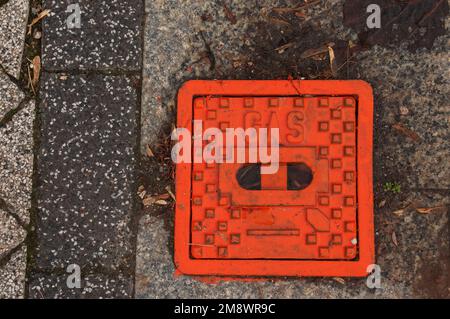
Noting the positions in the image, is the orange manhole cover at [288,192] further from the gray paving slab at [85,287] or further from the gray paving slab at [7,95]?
the gray paving slab at [7,95]

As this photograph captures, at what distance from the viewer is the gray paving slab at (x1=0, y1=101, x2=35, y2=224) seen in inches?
100

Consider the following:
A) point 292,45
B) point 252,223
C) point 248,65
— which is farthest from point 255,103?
point 252,223

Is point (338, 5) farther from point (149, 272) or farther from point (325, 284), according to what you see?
point (149, 272)

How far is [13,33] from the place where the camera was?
2.59 m

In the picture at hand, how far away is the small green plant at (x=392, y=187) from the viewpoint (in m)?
2.46

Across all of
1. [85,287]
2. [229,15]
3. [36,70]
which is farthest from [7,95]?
[229,15]

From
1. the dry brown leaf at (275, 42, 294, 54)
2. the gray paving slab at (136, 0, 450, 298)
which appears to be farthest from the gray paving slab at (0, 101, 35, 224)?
the dry brown leaf at (275, 42, 294, 54)

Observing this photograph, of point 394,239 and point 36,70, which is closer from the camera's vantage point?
point 394,239

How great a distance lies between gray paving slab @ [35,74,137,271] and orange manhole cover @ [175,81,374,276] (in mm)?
341

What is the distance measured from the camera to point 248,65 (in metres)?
2.52

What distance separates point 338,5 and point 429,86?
68cm

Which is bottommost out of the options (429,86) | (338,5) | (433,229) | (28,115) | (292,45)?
(433,229)

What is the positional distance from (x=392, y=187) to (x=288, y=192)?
59 cm

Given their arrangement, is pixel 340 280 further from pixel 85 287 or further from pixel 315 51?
pixel 85 287
